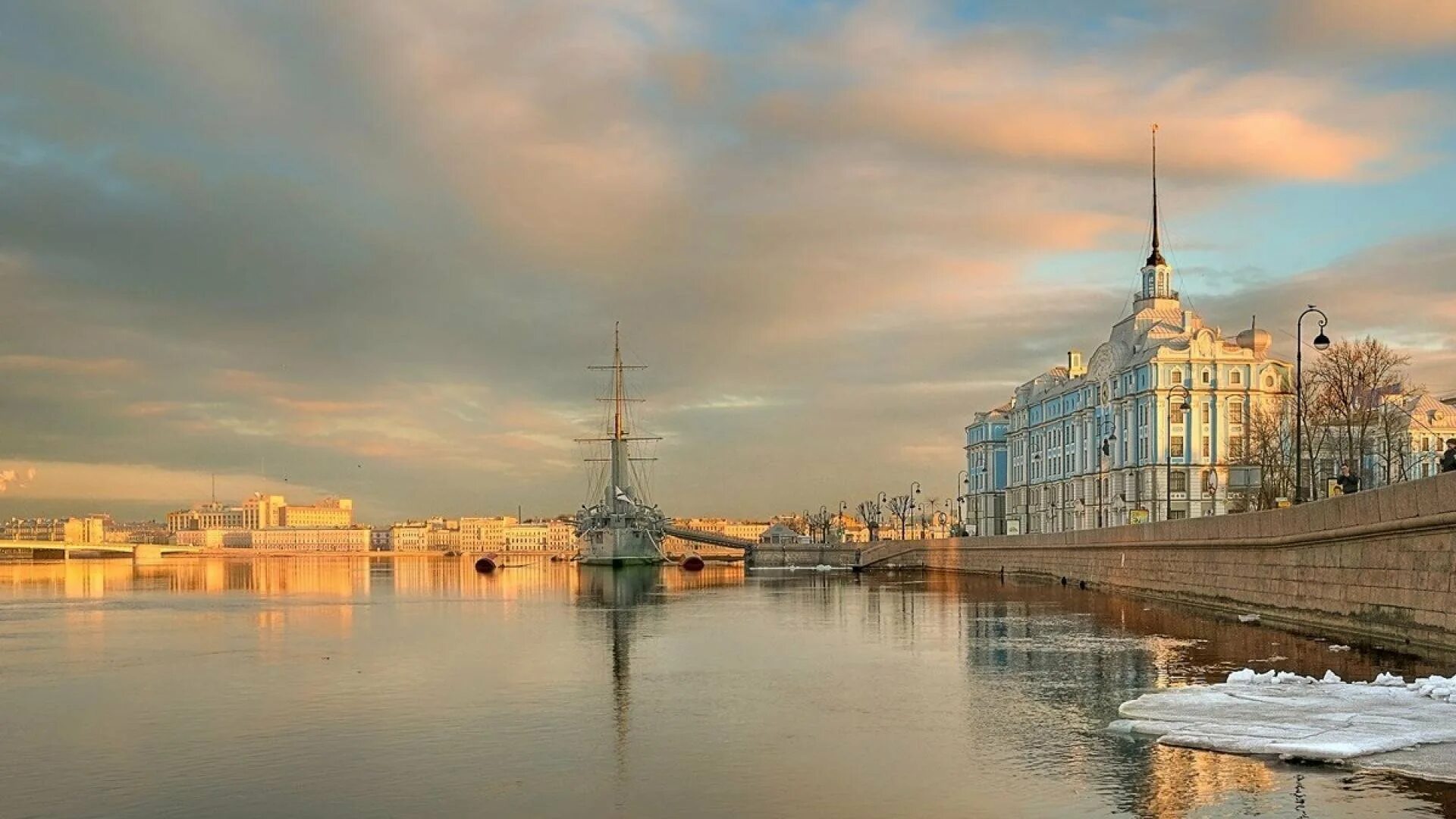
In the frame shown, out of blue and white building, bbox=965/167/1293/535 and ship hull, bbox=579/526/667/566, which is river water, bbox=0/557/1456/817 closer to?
blue and white building, bbox=965/167/1293/535

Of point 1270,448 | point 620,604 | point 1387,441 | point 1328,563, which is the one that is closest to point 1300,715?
point 1328,563

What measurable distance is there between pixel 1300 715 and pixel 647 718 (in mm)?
11965

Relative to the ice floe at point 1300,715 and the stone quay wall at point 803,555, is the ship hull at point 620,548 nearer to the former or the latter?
the stone quay wall at point 803,555

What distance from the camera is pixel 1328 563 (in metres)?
38.9

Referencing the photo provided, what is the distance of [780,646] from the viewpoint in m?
43.3

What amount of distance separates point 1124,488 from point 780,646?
77778 mm

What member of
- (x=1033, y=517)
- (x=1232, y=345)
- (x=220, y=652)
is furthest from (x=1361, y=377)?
(x=1033, y=517)

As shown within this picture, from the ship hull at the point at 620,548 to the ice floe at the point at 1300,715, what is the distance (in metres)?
139

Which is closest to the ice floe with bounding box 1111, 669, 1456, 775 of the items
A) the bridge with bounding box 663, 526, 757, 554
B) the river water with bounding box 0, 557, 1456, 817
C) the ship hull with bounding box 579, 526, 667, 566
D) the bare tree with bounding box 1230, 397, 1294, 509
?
the river water with bounding box 0, 557, 1456, 817

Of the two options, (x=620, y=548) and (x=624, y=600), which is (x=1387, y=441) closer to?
(x=624, y=600)

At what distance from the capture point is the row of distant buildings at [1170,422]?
10769 centimetres

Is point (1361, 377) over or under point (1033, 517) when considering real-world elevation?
over

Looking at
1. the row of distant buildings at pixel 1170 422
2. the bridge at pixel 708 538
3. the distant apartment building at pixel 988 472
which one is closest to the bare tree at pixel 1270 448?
the row of distant buildings at pixel 1170 422

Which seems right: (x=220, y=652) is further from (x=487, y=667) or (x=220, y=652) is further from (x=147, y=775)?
(x=147, y=775)
